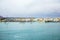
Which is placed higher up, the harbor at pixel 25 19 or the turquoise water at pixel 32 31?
the harbor at pixel 25 19

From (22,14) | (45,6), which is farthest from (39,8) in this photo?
(22,14)

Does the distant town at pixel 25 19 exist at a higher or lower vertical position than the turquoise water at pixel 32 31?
higher

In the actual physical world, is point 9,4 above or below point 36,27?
above

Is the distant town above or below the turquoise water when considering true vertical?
above

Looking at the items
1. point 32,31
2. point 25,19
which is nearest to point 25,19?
point 25,19

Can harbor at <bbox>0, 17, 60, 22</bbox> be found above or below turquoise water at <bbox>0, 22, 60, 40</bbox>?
above

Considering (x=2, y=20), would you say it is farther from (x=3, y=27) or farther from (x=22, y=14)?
(x=22, y=14)

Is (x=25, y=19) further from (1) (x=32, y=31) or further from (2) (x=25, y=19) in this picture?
(1) (x=32, y=31)

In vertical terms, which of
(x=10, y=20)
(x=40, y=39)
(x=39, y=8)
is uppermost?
(x=39, y=8)
